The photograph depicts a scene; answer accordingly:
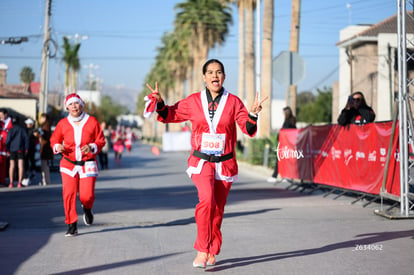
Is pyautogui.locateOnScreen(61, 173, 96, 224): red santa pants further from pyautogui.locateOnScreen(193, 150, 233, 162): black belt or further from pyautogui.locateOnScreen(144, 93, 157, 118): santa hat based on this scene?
pyautogui.locateOnScreen(193, 150, 233, 162): black belt

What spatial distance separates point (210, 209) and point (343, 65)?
137ft

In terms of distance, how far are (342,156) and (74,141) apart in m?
6.76

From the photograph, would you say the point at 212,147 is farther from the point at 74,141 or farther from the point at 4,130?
the point at 4,130

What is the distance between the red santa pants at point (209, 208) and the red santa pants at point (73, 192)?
2749mm

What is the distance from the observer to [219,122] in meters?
6.91

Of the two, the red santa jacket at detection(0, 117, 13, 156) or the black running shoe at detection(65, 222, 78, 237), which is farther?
the red santa jacket at detection(0, 117, 13, 156)

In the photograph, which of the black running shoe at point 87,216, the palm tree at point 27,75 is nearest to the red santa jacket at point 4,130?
the black running shoe at point 87,216

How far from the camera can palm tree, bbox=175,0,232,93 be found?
53.5 meters

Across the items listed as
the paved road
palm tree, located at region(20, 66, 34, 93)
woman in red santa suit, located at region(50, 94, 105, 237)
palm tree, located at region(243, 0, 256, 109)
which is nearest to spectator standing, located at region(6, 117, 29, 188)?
the paved road

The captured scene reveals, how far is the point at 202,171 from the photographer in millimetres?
6879

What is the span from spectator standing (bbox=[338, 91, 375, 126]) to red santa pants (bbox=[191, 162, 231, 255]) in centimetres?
708

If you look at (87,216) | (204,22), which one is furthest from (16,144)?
(204,22)

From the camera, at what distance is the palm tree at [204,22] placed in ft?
175

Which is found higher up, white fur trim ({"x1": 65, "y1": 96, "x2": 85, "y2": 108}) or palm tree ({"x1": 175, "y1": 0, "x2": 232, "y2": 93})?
palm tree ({"x1": 175, "y1": 0, "x2": 232, "y2": 93})
